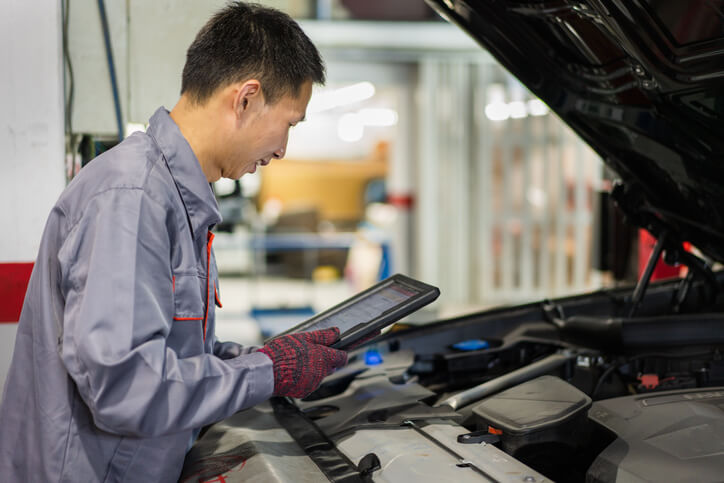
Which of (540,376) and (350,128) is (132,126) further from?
(350,128)

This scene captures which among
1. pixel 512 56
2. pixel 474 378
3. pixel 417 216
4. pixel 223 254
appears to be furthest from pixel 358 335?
pixel 223 254

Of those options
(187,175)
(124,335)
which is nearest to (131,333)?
(124,335)

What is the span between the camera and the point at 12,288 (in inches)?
61.9

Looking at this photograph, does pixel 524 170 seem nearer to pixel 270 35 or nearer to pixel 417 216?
pixel 417 216

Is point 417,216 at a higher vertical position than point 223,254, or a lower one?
higher

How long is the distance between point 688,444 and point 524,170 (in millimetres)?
6280

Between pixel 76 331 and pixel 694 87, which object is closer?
pixel 76 331

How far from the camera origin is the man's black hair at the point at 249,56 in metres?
1.06

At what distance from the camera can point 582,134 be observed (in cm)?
167

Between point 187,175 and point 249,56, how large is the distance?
0.68ft

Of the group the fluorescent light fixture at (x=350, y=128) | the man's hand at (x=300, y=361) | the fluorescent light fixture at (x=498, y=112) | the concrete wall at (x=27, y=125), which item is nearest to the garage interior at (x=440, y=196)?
the fluorescent light fixture at (x=498, y=112)

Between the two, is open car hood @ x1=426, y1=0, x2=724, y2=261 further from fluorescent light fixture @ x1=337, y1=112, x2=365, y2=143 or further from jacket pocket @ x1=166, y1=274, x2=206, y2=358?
fluorescent light fixture @ x1=337, y1=112, x2=365, y2=143

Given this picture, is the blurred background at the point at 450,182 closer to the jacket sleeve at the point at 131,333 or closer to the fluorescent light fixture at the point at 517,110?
the fluorescent light fixture at the point at 517,110

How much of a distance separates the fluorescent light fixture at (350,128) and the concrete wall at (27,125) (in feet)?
28.8
